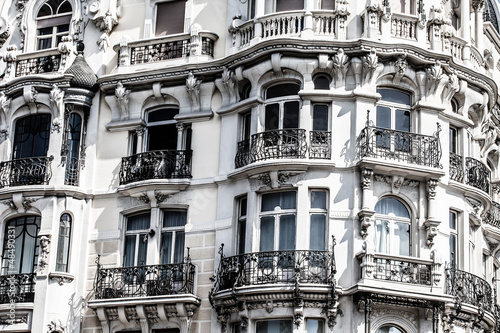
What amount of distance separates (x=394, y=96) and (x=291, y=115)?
3384 mm

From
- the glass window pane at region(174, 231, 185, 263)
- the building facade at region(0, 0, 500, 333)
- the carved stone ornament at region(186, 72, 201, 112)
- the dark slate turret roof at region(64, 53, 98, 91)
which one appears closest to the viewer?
the building facade at region(0, 0, 500, 333)

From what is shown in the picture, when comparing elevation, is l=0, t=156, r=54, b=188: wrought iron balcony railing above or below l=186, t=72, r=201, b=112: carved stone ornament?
below

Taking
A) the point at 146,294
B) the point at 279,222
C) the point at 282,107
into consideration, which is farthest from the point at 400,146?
the point at 146,294

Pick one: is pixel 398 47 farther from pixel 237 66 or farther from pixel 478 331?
pixel 478 331

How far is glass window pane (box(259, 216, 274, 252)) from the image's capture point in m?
35.6

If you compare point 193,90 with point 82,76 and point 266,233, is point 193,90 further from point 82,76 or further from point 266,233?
point 266,233

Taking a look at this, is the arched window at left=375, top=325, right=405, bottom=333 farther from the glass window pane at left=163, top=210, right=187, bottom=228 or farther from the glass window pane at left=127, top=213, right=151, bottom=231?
the glass window pane at left=127, top=213, right=151, bottom=231

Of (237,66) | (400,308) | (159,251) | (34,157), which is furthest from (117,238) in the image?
(400,308)

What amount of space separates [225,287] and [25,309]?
683 cm

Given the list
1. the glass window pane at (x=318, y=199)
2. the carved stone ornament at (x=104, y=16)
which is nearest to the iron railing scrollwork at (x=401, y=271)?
the glass window pane at (x=318, y=199)

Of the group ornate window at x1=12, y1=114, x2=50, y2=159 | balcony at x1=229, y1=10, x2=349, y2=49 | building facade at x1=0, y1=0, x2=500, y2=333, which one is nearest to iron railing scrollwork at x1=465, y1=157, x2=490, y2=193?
building facade at x1=0, y1=0, x2=500, y2=333

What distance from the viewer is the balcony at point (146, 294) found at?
36031 millimetres

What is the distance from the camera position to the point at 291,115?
121ft

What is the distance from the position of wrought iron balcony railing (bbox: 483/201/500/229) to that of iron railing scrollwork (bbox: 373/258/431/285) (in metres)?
6.22
